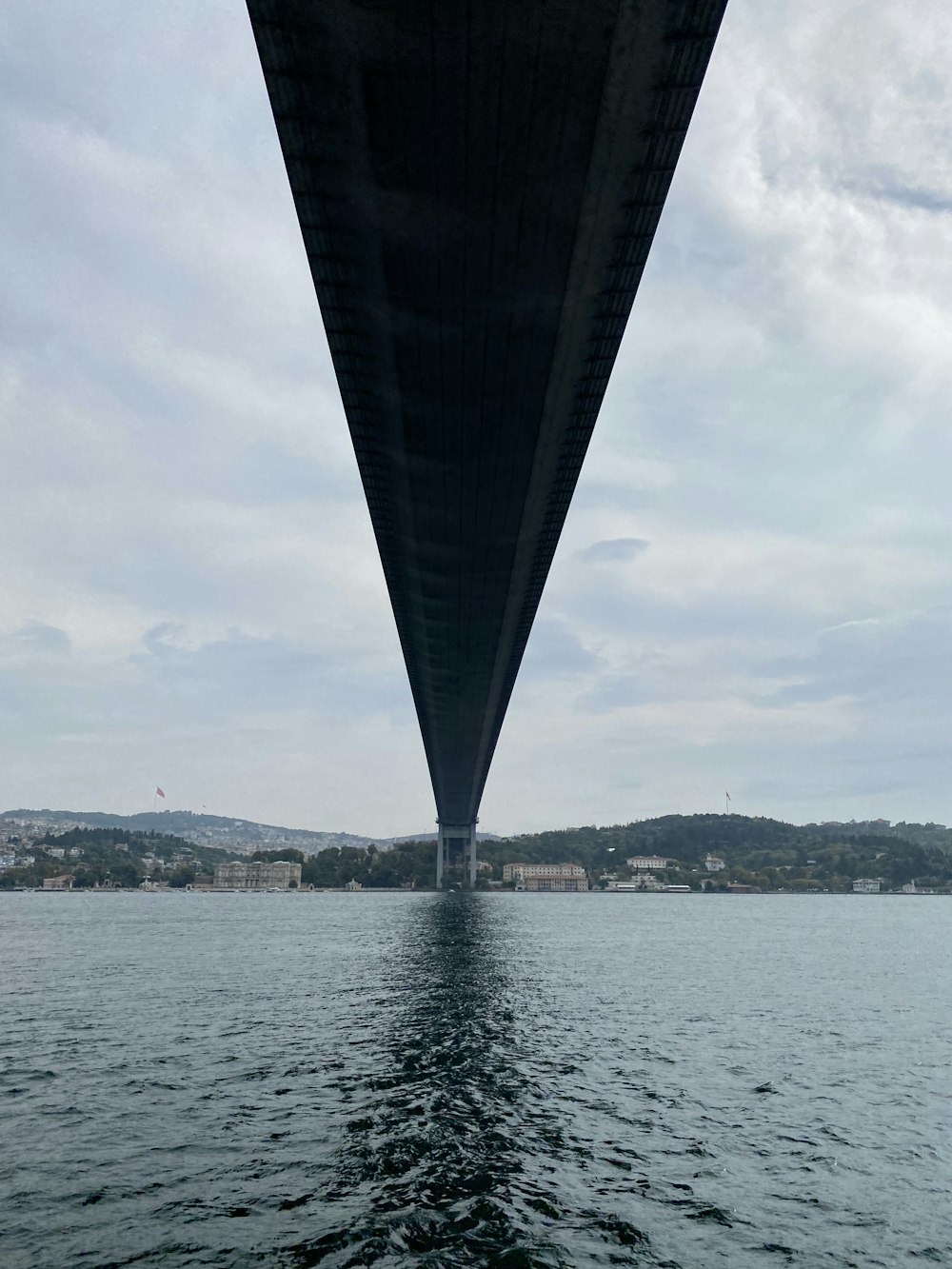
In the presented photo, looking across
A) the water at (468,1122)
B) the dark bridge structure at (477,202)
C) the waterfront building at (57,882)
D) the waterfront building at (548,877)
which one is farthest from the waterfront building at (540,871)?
the dark bridge structure at (477,202)

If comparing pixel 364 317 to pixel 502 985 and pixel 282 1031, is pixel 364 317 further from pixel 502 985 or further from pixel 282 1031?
pixel 502 985

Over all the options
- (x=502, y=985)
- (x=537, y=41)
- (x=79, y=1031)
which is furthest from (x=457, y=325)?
(x=502, y=985)

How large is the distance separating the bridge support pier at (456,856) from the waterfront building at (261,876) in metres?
57.8

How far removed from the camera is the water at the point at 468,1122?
31.3ft

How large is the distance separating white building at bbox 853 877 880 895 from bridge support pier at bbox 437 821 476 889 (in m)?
84.7

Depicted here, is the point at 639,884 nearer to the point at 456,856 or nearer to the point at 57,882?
the point at 456,856

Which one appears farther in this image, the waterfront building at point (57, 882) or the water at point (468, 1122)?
the waterfront building at point (57, 882)

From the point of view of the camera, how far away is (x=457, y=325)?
61.3 feet

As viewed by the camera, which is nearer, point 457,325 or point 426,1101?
point 426,1101

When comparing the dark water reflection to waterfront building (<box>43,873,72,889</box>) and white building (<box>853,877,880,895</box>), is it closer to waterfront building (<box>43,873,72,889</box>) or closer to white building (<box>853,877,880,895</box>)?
waterfront building (<box>43,873,72,889</box>)

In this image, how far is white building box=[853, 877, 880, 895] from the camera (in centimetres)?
18000

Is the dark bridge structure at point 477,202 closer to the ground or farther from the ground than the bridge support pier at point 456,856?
farther from the ground

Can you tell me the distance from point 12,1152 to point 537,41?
53.0 feet

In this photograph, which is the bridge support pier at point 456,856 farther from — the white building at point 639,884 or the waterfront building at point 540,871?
the white building at point 639,884
